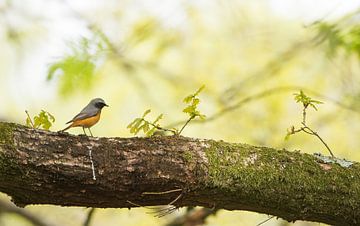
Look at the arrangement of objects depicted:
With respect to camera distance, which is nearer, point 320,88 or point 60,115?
point 320,88

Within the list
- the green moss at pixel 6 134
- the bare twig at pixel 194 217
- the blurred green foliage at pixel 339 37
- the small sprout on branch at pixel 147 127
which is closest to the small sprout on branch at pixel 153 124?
the small sprout on branch at pixel 147 127

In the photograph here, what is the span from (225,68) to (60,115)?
1.92m

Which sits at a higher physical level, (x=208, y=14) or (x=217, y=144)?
(x=208, y=14)

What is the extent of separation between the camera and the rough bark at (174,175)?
2199 millimetres

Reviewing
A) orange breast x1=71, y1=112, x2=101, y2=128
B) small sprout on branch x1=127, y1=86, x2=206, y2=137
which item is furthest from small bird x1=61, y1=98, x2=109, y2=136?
small sprout on branch x1=127, y1=86, x2=206, y2=137

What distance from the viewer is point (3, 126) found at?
219 cm

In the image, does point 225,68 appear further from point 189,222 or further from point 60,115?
point 189,222

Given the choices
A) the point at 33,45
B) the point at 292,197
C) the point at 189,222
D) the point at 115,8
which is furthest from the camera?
the point at 115,8

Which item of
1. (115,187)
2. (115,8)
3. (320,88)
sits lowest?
(115,187)

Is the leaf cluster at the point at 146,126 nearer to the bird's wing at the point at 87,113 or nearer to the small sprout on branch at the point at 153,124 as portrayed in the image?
the small sprout on branch at the point at 153,124

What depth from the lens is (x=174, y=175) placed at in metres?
2.35

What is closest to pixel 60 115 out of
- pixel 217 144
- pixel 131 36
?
pixel 131 36

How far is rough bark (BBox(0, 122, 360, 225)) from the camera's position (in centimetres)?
220

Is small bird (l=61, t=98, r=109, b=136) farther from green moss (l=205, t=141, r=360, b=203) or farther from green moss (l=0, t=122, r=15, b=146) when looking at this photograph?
green moss (l=205, t=141, r=360, b=203)
